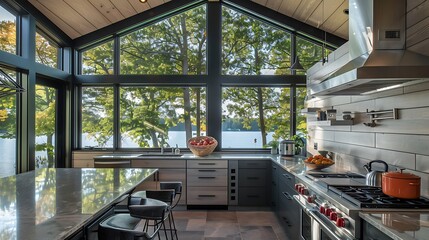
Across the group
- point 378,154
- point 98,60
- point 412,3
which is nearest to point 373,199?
point 378,154

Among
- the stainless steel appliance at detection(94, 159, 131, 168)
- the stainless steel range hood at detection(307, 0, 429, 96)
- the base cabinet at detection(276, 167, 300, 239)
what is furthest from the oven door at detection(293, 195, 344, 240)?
the stainless steel appliance at detection(94, 159, 131, 168)

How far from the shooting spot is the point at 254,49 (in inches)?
210

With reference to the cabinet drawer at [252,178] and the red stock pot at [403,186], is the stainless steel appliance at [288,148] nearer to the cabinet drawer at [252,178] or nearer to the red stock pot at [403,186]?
the cabinet drawer at [252,178]

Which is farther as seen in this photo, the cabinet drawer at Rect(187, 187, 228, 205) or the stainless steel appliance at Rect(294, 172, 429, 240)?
the cabinet drawer at Rect(187, 187, 228, 205)

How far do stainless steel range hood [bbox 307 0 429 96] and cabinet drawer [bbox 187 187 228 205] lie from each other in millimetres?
2599

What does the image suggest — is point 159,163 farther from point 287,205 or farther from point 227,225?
point 287,205

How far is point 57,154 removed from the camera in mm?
5090

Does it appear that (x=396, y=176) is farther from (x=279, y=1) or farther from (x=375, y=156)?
(x=279, y=1)

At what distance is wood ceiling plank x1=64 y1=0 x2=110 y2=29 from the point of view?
4336 mm

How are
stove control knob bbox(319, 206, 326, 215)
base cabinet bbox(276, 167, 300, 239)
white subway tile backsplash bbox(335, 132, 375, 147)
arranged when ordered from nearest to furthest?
stove control knob bbox(319, 206, 326, 215) < white subway tile backsplash bbox(335, 132, 375, 147) < base cabinet bbox(276, 167, 300, 239)

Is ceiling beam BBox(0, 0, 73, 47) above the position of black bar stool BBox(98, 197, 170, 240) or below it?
above

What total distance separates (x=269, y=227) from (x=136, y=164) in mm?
2189

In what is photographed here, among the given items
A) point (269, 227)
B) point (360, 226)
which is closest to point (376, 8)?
point (360, 226)

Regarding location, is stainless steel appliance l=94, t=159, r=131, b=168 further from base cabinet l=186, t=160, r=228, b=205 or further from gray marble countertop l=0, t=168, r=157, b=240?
gray marble countertop l=0, t=168, r=157, b=240
